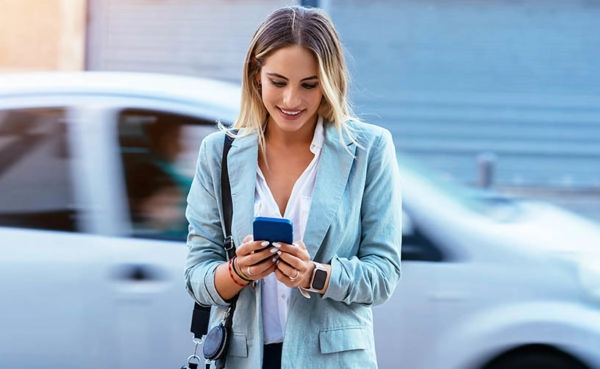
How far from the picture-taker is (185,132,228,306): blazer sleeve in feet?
6.64

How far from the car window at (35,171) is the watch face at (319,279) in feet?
6.06

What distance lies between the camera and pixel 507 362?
349 centimetres

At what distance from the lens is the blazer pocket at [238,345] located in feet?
6.46

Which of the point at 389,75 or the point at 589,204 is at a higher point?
the point at 389,75

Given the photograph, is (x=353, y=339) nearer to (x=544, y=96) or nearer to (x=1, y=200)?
(x=1, y=200)

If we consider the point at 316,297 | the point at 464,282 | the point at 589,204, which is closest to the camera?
the point at 316,297

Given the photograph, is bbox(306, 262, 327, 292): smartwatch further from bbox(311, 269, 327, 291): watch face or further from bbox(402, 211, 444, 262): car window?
bbox(402, 211, 444, 262): car window

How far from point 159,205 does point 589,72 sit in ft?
25.7

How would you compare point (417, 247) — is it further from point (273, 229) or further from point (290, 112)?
point (273, 229)

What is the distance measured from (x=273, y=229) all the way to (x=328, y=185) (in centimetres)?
22

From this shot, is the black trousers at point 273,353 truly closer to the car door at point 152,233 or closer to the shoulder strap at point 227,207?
the shoulder strap at point 227,207

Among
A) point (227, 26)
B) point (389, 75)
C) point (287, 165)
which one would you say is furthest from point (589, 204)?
point (287, 165)

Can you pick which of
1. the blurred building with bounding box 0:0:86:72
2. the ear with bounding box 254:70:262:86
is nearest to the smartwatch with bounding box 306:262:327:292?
the ear with bounding box 254:70:262:86

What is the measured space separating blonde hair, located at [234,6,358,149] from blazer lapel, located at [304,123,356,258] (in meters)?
0.03
